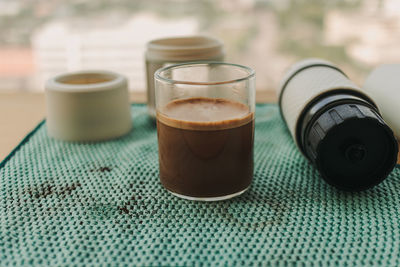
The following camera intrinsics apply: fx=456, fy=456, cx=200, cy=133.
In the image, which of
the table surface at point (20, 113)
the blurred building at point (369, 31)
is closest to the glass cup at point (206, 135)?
the table surface at point (20, 113)

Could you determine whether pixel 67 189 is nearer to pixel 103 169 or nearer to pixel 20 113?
pixel 103 169

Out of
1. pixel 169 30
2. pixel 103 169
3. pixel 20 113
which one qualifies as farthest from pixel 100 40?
pixel 103 169

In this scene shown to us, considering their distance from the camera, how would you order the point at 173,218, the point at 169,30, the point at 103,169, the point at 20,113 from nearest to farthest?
the point at 173,218, the point at 103,169, the point at 20,113, the point at 169,30

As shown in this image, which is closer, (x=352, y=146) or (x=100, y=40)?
(x=352, y=146)

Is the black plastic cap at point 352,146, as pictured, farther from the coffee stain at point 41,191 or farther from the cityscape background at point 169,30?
the cityscape background at point 169,30

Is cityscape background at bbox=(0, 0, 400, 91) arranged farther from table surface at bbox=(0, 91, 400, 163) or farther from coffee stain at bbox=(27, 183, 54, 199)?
coffee stain at bbox=(27, 183, 54, 199)

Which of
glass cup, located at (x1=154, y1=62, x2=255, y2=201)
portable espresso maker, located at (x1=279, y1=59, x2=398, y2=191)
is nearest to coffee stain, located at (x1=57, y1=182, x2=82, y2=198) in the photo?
glass cup, located at (x1=154, y1=62, x2=255, y2=201)

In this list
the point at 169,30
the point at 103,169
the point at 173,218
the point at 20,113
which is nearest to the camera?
the point at 173,218
